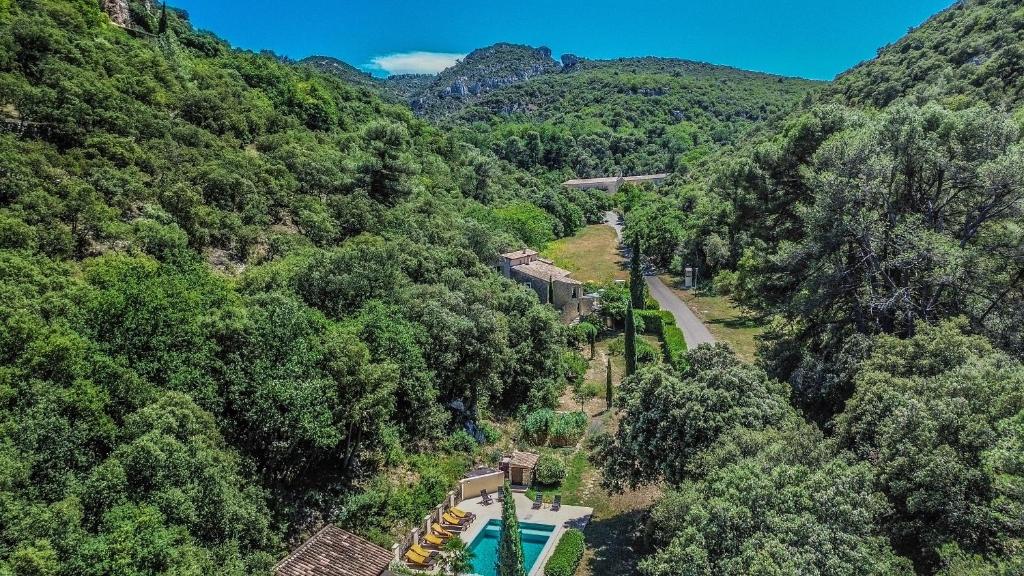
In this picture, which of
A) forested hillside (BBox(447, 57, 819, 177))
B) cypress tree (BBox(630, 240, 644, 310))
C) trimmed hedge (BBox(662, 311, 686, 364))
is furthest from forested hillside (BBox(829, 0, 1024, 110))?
forested hillside (BBox(447, 57, 819, 177))

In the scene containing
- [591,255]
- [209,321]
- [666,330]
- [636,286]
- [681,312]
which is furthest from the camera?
[591,255]

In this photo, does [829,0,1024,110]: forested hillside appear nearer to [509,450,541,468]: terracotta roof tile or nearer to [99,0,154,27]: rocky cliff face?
[509,450,541,468]: terracotta roof tile

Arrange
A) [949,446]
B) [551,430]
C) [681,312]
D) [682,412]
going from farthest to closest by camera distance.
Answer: [681,312], [551,430], [682,412], [949,446]

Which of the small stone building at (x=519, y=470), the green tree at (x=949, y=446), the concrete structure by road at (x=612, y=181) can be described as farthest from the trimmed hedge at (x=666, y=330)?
the concrete structure by road at (x=612, y=181)

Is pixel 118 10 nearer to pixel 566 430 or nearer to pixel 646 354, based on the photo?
pixel 566 430

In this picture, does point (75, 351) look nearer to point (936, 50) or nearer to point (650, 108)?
point (936, 50)

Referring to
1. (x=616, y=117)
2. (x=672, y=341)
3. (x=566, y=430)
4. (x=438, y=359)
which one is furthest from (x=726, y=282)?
(x=616, y=117)
